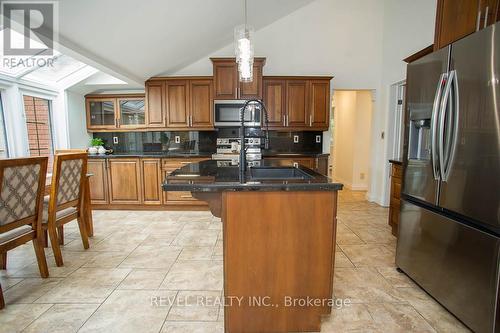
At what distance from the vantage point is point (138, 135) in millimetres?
4465

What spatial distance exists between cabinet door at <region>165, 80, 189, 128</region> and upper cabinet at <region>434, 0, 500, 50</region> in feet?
10.7

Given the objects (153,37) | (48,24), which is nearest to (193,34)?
(153,37)

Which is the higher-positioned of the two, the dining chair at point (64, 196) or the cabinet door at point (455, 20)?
the cabinet door at point (455, 20)

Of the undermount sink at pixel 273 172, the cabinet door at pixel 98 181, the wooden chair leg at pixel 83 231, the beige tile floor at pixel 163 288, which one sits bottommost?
the beige tile floor at pixel 163 288

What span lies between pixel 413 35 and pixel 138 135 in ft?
15.1

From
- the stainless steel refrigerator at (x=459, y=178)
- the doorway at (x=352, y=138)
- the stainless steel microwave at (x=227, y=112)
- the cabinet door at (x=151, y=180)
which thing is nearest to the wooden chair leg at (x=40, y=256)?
the cabinet door at (x=151, y=180)

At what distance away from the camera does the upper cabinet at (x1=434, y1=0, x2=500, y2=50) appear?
5.11 ft

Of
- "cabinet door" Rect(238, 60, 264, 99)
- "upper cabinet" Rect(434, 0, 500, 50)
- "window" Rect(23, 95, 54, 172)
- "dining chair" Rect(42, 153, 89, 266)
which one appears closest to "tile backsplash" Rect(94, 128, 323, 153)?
"cabinet door" Rect(238, 60, 264, 99)

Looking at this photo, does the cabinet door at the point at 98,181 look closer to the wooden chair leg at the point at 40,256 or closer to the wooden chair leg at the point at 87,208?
the wooden chair leg at the point at 87,208

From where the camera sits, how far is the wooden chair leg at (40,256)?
1991 mm

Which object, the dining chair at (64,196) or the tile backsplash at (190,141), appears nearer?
the dining chair at (64,196)

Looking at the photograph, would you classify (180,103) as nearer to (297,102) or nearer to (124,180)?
(124,180)

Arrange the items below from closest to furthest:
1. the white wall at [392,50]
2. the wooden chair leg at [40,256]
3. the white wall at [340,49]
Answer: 1. the wooden chair leg at [40,256]
2. the white wall at [392,50]
3. the white wall at [340,49]

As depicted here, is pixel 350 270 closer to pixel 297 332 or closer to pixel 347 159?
pixel 297 332
